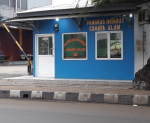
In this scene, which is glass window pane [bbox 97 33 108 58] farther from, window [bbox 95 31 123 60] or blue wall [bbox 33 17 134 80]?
blue wall [bbox 33 17 134 80]

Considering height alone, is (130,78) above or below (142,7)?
below

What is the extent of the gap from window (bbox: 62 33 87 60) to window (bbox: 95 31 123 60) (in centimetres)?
65

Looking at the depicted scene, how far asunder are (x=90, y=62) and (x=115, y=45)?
4.62 feet

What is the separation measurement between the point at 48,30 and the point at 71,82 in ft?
10.00

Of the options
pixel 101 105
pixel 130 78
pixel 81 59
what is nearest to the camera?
pixel 101 105

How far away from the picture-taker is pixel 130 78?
10453 mm

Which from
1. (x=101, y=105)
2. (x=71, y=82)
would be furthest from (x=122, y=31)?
(x=101, y=105)

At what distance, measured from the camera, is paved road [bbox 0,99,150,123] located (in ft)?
18.2

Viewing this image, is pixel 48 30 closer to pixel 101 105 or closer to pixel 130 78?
pixel 130 78

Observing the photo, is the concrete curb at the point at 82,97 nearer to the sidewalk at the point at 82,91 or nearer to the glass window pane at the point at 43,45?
the sidewalk at the point at 82,91

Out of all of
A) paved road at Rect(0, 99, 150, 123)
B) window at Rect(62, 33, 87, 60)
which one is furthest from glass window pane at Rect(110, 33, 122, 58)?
paved road at Rect(0, 99, 150, 123)

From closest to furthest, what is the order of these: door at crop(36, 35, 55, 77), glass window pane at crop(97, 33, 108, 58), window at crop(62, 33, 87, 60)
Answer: glass window pane at crop(97, 33, 108, 58)
window at crop(62, 33, 87, 60)
door at crop(36, 35, 55, 77)

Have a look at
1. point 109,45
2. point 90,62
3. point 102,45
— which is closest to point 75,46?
point 90,62

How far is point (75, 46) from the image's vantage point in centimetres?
1142
